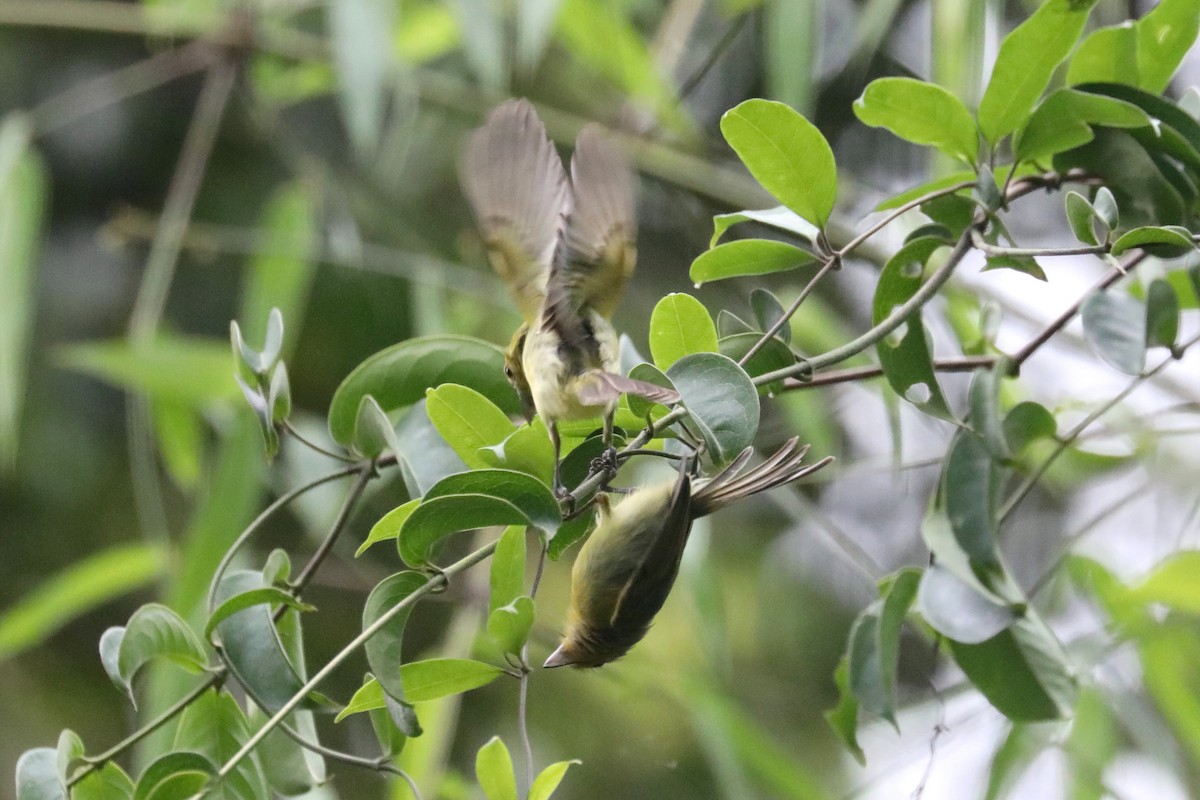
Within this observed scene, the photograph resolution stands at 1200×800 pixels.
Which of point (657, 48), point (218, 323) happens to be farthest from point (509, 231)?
point (218, 323)

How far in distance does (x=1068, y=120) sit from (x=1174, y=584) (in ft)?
1.63

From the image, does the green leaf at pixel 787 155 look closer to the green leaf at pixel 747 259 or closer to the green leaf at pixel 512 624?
the green leaf at pixel 747 259

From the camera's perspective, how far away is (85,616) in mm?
1979

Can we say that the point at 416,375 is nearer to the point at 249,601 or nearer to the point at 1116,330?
the point at 249,601

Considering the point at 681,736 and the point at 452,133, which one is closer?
the point at 681,736

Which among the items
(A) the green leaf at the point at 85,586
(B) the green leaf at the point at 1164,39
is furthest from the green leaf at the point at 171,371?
(B) the green leaf at the point at 1164,39

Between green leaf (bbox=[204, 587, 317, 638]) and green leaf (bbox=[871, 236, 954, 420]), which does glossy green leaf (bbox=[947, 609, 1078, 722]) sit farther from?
green leaf (bbox=[204, 587, 317, 638])

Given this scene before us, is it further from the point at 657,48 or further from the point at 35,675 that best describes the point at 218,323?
the point at 657,48

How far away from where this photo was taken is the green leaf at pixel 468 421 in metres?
0.42

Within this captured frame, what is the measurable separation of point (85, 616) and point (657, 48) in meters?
1.32

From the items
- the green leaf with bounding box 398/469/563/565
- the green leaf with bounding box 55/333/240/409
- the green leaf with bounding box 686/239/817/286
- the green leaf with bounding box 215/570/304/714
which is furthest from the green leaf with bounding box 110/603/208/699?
the green leaf with bounding box 55/333/240/409

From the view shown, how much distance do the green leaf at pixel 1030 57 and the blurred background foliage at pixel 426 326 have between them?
44 cm

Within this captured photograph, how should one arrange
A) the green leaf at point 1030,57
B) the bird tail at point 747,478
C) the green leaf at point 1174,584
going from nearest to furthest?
the bird tail at point 747,478, the green leaf at point 1030,57, the green leaf at point 1174,584

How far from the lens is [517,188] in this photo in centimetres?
53
